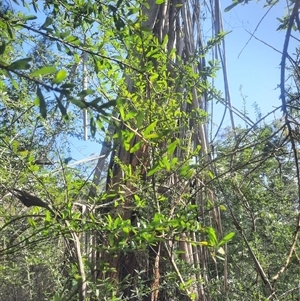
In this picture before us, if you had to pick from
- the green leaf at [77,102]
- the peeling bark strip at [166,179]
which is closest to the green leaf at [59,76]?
the green leaf at [77,102]

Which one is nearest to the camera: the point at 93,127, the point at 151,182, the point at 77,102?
the point at 77,102

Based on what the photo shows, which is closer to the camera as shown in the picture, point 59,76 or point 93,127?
point 59,76

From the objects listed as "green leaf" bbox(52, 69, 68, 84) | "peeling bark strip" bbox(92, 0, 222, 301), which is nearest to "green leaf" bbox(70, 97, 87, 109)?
"green leaf" bbox(52, 69, 68, 84)

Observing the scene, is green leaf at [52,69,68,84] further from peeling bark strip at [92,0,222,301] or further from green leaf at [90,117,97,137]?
peeling bark strip at [92,0,222,301]

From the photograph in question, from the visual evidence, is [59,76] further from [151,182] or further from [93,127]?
[151,182]

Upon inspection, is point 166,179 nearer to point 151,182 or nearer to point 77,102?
point 151,182

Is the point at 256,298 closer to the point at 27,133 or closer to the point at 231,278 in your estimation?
the point at 231,278

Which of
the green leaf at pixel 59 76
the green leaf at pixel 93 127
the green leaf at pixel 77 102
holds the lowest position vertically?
the green leaf at pixel 77 102

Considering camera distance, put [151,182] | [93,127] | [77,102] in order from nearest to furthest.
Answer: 1. [77,102]
2. [93,127]
3. [151,182]

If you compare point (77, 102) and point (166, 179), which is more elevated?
point (166, 179)

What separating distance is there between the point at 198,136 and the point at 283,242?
56cm

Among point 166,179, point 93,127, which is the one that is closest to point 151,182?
point 166,179

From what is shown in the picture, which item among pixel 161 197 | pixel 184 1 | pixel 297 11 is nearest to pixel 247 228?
pixel 161 197

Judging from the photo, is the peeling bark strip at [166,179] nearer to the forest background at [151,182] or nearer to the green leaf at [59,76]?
the forest background at [151,182]
